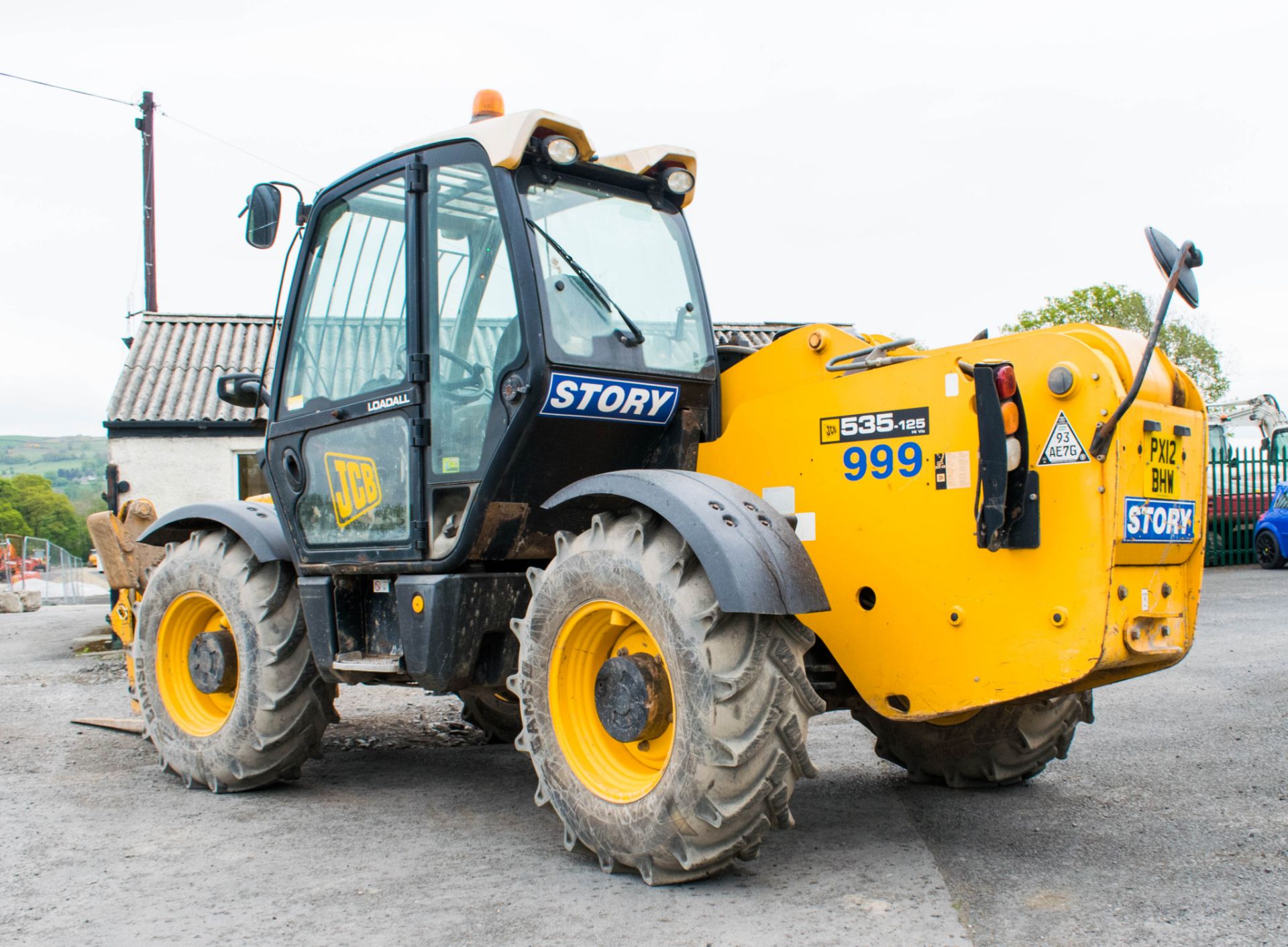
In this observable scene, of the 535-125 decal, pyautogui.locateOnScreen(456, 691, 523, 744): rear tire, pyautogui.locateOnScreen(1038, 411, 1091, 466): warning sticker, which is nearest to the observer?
pyautogui.locateOnScreen(1038, 411, 1091, 466): warning sticker

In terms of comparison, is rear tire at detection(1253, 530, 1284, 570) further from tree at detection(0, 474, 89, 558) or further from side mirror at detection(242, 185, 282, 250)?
tree at detection(0, 474, 89, 558)

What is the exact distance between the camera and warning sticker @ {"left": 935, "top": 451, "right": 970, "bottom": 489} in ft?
11.9

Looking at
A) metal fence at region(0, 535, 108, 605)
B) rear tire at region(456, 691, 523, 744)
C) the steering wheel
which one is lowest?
metal fence at region(0, 535, 108, 605)

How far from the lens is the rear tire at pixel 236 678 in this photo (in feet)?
16.4

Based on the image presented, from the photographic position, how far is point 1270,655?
28.3ft

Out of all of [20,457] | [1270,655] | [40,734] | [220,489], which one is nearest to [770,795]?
[40,734]

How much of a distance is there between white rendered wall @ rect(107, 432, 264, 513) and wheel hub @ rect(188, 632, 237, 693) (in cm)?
1061

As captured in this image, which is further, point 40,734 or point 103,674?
point 103,674

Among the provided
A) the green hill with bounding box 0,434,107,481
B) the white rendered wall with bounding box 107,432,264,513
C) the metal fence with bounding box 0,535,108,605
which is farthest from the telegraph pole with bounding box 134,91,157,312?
the green hill with bounding box 0,434,107,481

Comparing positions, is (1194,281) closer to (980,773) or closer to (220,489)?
(980,773)

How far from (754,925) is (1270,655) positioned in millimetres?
6962

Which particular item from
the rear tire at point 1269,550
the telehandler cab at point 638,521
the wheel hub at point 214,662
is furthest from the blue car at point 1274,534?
the wheel hub at point 214,662

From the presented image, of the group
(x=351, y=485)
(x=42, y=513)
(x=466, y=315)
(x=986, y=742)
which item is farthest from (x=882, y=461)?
(x=42, y=513)

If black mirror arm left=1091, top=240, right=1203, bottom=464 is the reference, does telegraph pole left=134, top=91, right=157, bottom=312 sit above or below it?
above
